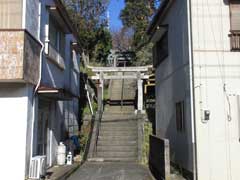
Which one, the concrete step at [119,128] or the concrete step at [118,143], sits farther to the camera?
the concrete step at [119,128]

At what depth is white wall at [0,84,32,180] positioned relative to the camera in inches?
376

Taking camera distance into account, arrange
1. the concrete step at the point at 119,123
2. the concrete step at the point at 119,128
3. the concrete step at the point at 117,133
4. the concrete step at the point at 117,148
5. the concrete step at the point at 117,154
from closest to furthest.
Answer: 1. the concrete step at the point at 117,154
2. the concrete step at the point at 117,148
3. the concrete step at the point at 117,133
4. the concrete step at the point at 119,128
5. the concrete step at the point at 119,123

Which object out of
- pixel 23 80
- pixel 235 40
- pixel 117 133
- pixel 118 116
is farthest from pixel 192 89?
pixel 118 116

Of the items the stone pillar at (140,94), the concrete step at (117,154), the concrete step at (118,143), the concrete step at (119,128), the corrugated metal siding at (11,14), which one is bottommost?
the concrete step at (117,154)

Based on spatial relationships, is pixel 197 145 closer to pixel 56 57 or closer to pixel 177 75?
pixel 177 75

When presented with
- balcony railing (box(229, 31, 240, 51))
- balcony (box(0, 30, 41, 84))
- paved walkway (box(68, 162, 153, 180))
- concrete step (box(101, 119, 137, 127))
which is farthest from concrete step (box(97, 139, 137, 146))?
balcony (box(0, 30, 41, 84))

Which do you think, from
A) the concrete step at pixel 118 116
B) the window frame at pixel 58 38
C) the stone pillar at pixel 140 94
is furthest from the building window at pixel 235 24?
the stone pillar at pixel 140 94

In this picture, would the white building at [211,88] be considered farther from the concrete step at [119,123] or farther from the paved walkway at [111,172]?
the concrete step at [119,123]

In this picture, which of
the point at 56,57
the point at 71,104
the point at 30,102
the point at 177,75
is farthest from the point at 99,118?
the point at 30,102

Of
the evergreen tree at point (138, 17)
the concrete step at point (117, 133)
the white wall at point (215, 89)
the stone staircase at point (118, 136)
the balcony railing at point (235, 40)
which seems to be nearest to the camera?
the white wall at point (215, 89)

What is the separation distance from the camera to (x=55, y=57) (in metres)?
13.8

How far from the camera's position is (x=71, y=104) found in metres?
19.3

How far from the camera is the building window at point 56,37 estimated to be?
1358cm

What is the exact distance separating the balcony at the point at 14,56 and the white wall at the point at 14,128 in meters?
0.52
